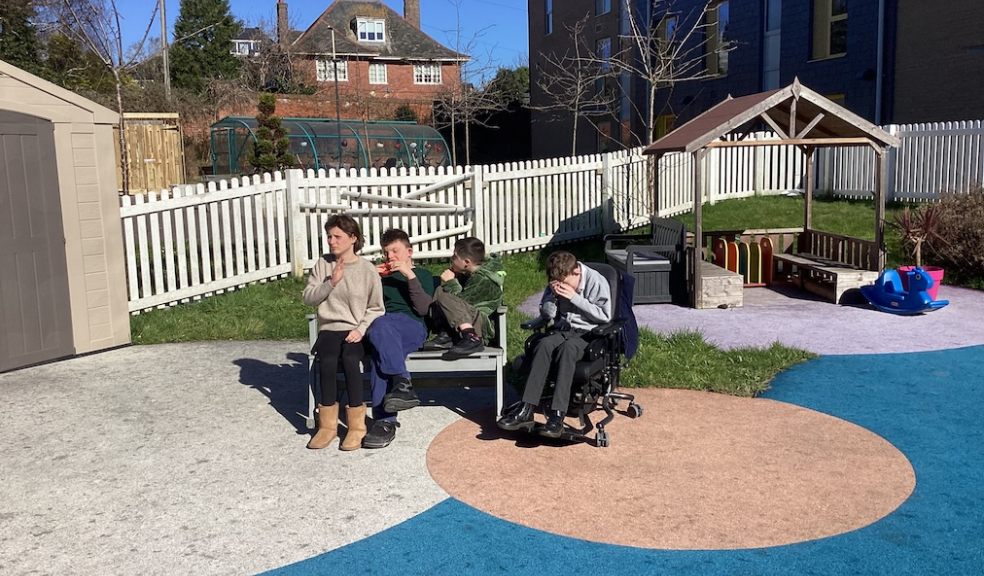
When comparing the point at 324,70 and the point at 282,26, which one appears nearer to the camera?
the point at 282,26

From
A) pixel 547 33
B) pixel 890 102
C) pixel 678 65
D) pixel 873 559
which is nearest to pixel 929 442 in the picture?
pixel 873 559

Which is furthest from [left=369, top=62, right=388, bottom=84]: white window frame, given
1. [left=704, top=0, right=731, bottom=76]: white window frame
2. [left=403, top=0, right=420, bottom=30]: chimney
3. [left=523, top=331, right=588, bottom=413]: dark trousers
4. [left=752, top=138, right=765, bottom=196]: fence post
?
[left=523, top=331, right=588, bottom=413]: dark trousers

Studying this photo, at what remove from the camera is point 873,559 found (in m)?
3.93

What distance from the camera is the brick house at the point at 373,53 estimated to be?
1625 inches

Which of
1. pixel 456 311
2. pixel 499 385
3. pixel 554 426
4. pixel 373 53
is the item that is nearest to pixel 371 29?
pixel 373 53

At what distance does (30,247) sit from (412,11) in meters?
53.5

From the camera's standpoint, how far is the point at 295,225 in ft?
39.5

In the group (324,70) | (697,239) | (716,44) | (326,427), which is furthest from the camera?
(324,70)

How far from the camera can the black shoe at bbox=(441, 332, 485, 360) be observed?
233 inches

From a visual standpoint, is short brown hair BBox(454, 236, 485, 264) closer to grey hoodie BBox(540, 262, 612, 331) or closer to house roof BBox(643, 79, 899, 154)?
grey hoodie BBox(540, 262, 612, 331)

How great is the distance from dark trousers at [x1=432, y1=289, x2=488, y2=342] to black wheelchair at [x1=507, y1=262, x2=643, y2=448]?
354 millimetres

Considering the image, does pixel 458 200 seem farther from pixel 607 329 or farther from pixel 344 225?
pixel 607 329

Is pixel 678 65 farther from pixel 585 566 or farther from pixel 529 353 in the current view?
pixel 585 566

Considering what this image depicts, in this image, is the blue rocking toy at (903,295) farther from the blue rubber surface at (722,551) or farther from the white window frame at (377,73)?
the white window frame at (377,73)
